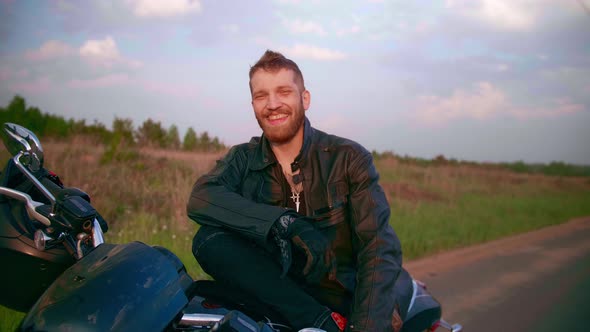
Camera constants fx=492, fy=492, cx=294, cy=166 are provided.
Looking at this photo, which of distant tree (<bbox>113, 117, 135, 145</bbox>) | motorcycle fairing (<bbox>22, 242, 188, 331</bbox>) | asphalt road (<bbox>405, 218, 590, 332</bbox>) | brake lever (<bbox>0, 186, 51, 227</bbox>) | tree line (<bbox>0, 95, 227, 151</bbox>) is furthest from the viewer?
distant tree (<bbox>113, 117, 135, 145</bbox>)

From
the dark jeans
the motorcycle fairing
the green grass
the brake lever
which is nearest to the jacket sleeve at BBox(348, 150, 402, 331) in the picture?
the dark jeans

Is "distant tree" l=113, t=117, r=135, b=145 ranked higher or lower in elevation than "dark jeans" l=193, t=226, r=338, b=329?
higher

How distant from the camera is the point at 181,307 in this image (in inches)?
54.3

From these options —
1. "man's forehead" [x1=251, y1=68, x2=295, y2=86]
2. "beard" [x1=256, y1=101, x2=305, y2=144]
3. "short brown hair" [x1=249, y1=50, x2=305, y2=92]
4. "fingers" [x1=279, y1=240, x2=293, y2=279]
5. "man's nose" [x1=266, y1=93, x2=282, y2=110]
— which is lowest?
"fingers" [x1=279, y1=240, x2=293, y2=279]

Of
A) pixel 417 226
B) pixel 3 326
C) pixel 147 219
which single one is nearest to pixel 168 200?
pixel 147 219

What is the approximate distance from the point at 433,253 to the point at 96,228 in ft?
19.6

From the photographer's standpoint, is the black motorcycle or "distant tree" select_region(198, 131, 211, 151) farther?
"distant tree" select_region(198, 131, 211, 151)

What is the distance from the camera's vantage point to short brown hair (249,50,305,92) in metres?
2.33

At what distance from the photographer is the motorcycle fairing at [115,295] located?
46.8 inches

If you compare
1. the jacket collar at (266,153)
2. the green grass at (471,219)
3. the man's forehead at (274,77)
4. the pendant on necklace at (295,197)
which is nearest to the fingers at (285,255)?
the pendant on necklace at (295,197)

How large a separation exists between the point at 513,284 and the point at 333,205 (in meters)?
4.15

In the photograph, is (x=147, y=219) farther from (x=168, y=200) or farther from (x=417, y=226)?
(x=417, y=226)

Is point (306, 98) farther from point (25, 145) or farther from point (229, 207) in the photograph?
point (25, 145)

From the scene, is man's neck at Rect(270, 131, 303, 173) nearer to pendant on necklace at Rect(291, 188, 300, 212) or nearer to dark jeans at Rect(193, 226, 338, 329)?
pendant on necklace at Rect(291, 188, 300, 212)
